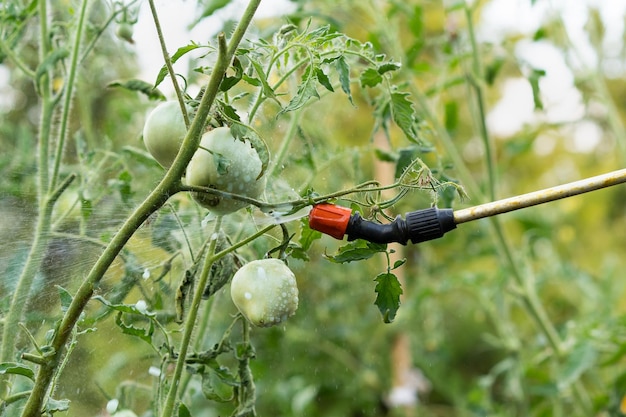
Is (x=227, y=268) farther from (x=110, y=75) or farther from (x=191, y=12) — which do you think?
(x=110, y=75)

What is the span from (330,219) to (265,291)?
0.08m

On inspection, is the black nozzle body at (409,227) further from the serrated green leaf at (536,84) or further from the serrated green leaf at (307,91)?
the serrated green leaf at (536,84)

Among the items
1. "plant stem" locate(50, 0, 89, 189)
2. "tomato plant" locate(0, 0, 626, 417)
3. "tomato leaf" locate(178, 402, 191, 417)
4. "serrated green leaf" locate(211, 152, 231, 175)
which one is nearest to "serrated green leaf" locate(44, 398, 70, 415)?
"tomato plant" locate(0, 0, 626, 417)

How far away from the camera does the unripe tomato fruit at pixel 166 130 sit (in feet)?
2.04

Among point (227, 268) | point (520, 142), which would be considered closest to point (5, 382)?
point (227, 268)

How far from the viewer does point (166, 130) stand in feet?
2.04

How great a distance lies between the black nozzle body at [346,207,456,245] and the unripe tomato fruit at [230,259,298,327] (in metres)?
0.07

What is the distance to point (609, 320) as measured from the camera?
1.60m

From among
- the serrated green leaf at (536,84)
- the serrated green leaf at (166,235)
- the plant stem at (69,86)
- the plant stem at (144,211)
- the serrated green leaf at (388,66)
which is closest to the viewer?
the plant stem at (144,211)

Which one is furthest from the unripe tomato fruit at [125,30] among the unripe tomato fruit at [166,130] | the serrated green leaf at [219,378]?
the serrated green leaf at [219,378]

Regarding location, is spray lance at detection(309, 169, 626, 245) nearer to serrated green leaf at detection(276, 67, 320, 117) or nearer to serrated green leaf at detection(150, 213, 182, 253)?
serrated green leaf at detection(276, 67, 320, 117)

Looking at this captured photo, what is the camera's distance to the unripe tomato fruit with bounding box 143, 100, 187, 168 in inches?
24.4

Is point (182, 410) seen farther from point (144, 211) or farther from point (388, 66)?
point (388, 66)

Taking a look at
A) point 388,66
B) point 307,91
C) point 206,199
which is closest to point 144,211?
point 206,199
